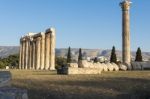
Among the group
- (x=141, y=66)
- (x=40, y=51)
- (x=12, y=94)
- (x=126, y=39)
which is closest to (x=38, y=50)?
(x=40, y=51)

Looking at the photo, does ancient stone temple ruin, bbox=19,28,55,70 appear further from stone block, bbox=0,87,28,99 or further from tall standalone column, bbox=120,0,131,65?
stone block, bbox=0,87,28,99

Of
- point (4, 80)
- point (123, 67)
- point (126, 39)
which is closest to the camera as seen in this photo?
point (4, 80)

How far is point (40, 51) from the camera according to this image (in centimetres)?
5400

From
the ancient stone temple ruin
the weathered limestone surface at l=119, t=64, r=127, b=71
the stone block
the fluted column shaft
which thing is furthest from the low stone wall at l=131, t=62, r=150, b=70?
the stone block

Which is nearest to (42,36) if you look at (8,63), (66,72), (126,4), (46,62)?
(46,62)

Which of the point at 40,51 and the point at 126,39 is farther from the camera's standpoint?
the point at 126,39

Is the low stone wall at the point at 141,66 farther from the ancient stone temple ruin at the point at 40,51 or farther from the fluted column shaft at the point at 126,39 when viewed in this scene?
the fluted column shaft at the point at 126,39

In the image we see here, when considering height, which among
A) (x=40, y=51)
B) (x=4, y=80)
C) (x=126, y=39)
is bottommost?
(x=4, y=80)

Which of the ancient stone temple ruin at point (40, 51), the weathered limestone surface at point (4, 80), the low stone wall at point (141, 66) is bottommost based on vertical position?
the weathered limestone surface at point (4, 80)

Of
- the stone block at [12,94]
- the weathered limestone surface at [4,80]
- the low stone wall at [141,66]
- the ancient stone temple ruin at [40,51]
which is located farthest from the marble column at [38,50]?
the stone block at [12,94]

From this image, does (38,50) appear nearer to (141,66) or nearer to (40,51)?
(40,51)

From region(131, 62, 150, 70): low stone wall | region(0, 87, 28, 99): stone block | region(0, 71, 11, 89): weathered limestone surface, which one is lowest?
region(0, 87, 28, 99): stone block

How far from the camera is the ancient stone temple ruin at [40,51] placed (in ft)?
169

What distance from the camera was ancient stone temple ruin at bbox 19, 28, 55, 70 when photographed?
5153 centimetres
